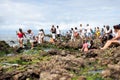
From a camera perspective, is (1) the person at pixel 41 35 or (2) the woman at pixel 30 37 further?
(1) the person at pixel 41 35

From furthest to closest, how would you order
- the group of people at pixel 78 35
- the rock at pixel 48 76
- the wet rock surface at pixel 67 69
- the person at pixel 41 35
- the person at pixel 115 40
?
the person at pixel 41 35 → the group of people at pixel 78 35 → the wet rock surface at pixel 67 69 → the rock at pixel 48 76 → the person at pixel 115 40

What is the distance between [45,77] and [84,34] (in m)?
42.1

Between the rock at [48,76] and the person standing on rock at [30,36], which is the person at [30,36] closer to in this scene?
the person standing on rock at [30,36]

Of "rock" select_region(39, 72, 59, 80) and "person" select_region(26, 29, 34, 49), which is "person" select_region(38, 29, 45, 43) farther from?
"rock" select_region(39, 72, 59, 80)

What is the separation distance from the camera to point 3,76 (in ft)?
71.2

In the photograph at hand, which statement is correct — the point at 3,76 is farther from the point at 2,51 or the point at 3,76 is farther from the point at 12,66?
the point at 2,51

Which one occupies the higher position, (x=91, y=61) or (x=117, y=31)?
(x=117, y=31)

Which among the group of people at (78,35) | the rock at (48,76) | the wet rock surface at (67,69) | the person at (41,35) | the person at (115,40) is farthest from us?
the person at (41,35)

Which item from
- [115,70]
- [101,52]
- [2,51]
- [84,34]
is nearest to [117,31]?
[115,70]

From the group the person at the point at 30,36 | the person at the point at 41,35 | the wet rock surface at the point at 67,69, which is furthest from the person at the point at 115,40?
the person at the point at 41,35

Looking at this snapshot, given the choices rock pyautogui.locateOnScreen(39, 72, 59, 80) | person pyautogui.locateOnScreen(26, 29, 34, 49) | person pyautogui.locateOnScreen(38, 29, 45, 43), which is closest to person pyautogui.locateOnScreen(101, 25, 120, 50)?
rock pyautogui.locateOnScreen(39, 72, 59, 80)

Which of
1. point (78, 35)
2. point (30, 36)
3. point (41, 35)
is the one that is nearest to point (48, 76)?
point (30, 36)

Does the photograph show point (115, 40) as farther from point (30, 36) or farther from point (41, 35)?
point (41, 35)

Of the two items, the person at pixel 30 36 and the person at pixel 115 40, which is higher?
the person at pixel 115 40
